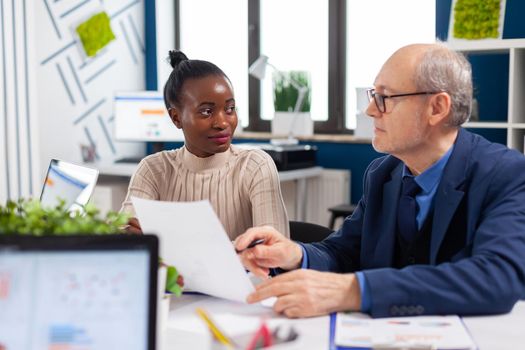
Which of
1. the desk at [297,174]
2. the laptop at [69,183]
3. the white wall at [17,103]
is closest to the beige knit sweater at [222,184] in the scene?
the laptop at [69,183]

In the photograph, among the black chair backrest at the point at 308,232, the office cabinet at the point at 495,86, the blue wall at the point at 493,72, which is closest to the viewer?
the black chair backrest at the point at 308,232

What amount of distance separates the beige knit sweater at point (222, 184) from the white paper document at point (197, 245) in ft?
2.35

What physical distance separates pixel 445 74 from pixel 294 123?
322 centimetres

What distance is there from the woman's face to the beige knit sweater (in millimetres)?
48

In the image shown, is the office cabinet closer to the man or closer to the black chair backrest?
the black chair backrest

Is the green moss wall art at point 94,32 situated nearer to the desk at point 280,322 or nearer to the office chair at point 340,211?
the office chair at point 340,211

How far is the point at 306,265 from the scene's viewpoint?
5.26 feet

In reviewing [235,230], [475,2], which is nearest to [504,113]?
[475,2]

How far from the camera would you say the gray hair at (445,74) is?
5.17 ft

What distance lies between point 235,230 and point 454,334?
1.03 m

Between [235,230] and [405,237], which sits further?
[235,230]

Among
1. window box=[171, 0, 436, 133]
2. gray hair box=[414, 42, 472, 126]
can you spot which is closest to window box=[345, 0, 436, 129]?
window box=[171, 0, 436, 133]

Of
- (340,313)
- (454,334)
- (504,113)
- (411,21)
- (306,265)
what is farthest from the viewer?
(411,21)

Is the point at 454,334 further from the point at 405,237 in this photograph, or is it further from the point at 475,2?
the point at 475,2
